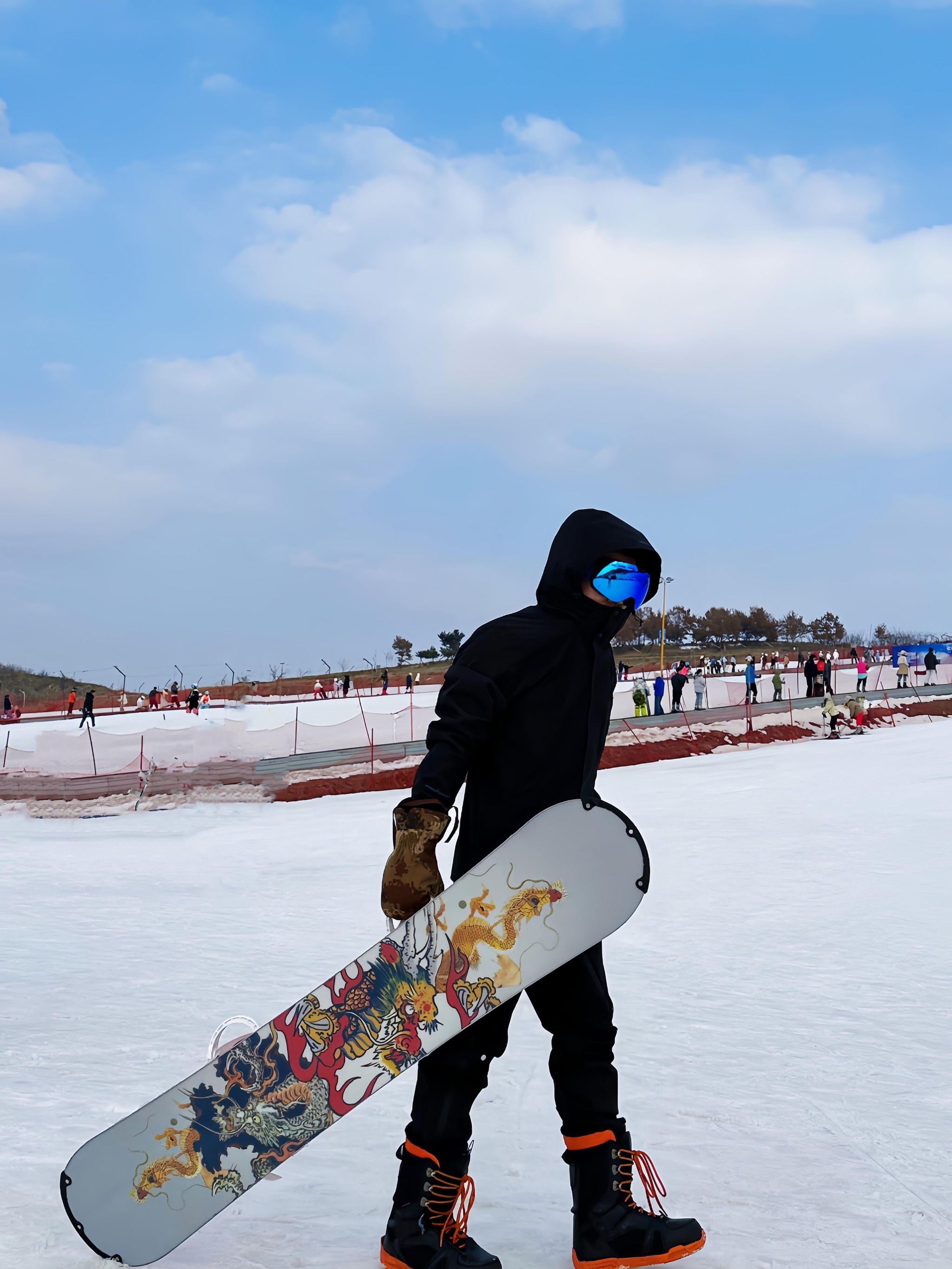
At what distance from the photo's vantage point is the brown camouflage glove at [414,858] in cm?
262

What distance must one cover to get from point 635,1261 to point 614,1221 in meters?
0.14

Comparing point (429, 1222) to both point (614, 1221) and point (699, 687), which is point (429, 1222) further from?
point (699, 687)

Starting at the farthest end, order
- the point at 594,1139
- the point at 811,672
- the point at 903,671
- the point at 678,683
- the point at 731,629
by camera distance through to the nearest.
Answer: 1. the point at 731,629
2. the point at 903,671
3. the point at 811,672
4. the point at 678,683
5. the point at 594,1139

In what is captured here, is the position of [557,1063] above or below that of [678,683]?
below

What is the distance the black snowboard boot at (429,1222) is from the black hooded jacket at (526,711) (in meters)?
0.77

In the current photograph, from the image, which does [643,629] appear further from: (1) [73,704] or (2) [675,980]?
(2) [675,980]

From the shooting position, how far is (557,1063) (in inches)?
110

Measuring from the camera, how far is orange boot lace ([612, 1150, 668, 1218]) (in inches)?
109

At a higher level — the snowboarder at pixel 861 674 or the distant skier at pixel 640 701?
the snowboarder at pixel 861 674

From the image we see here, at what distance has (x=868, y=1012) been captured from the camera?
17.7 feet

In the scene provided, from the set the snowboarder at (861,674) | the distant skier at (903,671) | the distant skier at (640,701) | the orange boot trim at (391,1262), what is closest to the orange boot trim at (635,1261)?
the orange boot trim at (391,1262)

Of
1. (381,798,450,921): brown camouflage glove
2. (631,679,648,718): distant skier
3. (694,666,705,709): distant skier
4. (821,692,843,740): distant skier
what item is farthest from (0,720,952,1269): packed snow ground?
(694,666,705,709): distant skier

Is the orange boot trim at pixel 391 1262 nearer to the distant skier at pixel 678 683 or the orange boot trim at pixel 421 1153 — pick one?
the orange boot trim at pixel 421 1153

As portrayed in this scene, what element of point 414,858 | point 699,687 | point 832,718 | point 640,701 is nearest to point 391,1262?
point 414,858
